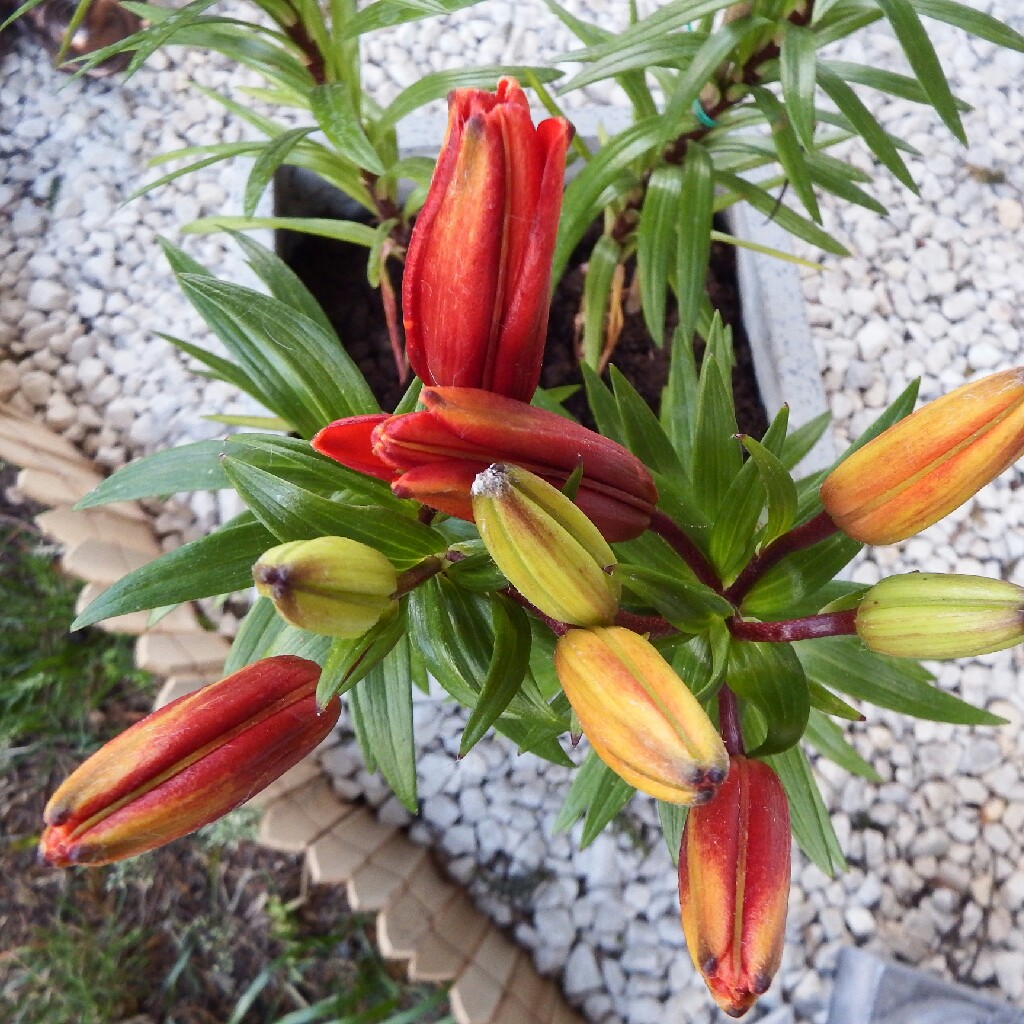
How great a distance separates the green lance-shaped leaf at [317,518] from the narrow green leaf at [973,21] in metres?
0.63

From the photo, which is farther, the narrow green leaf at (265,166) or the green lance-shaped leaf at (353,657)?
the narrow green leaf at (265,166)

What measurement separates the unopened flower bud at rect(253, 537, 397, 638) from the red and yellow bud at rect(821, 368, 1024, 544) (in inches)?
10.6

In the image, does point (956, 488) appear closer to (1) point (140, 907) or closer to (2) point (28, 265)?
(1) point (140, 907)

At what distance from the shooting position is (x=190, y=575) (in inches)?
23.1

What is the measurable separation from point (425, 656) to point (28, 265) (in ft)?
4.79

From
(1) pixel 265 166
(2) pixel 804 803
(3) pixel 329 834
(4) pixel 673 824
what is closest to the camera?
(4) pixel 673 824

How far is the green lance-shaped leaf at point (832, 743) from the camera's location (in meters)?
0.94

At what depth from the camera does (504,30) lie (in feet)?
5.65

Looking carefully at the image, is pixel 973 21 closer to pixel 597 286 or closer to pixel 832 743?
pixel 597 286

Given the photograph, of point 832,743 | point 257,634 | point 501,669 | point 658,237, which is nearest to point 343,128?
point 658,237

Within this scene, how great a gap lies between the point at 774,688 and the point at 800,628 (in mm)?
49

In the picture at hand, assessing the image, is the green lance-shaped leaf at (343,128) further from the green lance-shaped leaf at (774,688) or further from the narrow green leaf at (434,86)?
the green lance-shaped leaf at (774,688)

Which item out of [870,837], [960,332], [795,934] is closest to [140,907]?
[795,934]

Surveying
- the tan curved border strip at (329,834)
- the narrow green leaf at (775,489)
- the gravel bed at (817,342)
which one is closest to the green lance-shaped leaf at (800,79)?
the narrow green leaf at (775,489)
